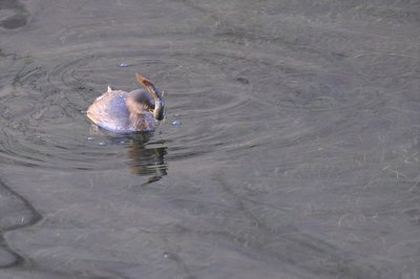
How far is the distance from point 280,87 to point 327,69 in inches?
22.3

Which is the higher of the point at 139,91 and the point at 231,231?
the point at 139,91

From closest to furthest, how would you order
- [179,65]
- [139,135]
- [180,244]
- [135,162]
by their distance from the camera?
[180,244] < [135,162] < [139,135] < [179,65]

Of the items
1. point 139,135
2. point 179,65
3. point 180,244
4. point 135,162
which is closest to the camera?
point 180,244

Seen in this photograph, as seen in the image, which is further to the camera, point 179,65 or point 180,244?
point 179,65

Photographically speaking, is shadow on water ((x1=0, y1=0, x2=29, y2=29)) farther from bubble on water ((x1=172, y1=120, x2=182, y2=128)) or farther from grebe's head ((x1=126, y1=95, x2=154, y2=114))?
bubble on water ((x1=172, y1=120, x2=182, y2=128))

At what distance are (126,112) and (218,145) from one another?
848mm

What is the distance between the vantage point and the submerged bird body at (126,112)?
285 inches

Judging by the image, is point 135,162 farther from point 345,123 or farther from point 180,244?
point 345,123

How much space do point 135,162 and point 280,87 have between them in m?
1.56

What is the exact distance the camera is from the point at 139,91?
24.0 feet

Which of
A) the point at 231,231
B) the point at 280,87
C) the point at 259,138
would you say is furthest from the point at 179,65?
the point at 231,231

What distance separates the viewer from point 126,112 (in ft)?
24.0

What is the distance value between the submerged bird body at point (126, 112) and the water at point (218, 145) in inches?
4.0

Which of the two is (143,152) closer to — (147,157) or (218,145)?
(147,157)
